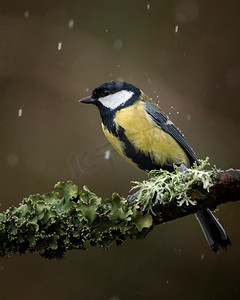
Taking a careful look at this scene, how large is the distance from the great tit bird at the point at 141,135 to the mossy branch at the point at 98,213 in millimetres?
357

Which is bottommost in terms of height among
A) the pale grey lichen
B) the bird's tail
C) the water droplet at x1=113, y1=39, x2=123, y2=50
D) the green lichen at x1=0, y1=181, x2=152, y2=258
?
the bird's tail

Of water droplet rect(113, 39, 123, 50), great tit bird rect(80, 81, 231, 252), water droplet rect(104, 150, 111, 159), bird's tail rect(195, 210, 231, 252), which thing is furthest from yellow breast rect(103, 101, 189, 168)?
water droplet rect(113, 39, 123, 50)

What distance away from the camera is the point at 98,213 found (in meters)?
1.36

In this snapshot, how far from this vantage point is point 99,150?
254cm

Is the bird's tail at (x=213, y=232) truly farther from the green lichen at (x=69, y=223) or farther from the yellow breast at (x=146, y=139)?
the green lichen at (x=69, y=223)

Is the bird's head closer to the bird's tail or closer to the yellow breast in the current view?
the yellow breast

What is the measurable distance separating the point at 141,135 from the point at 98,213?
443mm

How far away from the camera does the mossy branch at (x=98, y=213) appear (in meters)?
1.34

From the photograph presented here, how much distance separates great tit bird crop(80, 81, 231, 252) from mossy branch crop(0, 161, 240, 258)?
36 centimetres

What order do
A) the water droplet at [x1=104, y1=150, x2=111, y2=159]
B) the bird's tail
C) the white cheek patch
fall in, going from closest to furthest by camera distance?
the bird's tail → the white cheek patch → the water droplet at [x1=104, y1=150, x2=111, y2=159]

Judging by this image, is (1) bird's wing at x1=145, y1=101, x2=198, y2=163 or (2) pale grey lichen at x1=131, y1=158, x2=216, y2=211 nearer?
(2) pale grey lichen at x1=131, y1=158, x2=216, y2=211

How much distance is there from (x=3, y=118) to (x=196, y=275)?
1216 millimetres

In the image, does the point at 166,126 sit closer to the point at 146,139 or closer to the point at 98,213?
the point at 146,139

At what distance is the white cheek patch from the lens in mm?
1776
